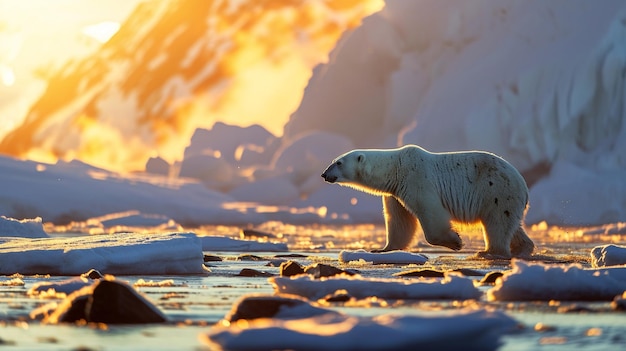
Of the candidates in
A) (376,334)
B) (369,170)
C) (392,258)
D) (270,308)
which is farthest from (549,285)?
(369,170)

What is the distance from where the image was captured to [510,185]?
35.2 ft

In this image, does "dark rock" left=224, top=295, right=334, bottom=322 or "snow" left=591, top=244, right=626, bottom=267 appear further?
"snow" left=591, top=244, right=626, bottom=267

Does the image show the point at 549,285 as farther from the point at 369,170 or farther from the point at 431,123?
the point at 431,123

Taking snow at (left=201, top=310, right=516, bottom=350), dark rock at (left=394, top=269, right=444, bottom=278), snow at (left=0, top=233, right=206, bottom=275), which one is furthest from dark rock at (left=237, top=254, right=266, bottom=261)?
snow at (left=201, top=310, right=516, bottom=350)

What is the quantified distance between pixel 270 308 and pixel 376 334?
120cm

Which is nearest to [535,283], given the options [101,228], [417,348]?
[417,348]

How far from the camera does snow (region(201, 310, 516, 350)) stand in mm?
3576

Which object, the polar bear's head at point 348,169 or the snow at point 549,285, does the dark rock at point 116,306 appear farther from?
the polar bear's head at point 348,169

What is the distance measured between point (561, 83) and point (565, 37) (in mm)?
2239

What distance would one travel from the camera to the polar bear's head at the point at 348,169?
36.0 feet

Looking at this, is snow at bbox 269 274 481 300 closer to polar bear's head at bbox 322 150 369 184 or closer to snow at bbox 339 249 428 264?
snow at bbox 339 249 428 264

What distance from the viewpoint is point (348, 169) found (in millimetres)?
10992

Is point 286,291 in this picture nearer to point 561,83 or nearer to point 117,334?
point 117,334

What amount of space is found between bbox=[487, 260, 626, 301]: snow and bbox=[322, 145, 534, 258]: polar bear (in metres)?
4.54
